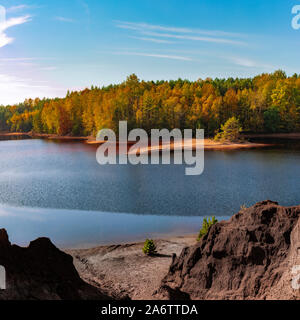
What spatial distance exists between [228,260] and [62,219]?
1422 centimetres

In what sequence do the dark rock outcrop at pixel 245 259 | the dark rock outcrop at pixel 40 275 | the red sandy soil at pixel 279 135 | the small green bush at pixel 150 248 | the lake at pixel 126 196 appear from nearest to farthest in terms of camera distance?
the dark rock outcrop at pixel 40 275
the dark rock outcrop at pixel 245 259
the small green bush at pixel 150 248
the lake at pixel 126 196
the red sandy soil at pixel 279 135

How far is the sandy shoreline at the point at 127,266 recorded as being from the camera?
37.1 feet

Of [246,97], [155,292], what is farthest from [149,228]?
[246,97]

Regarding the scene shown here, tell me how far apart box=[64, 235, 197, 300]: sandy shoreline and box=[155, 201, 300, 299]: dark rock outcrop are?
106 centimetres

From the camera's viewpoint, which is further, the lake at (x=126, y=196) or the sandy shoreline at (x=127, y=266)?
the lake at (x=126, y=196)

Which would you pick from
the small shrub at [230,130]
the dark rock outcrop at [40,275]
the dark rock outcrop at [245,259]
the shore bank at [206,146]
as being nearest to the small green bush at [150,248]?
the dark rock outcrop at [245,259]

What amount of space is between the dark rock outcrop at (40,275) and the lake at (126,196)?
7.19 m

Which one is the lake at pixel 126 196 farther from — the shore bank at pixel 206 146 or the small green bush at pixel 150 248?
the shore bank at pixel 206 146

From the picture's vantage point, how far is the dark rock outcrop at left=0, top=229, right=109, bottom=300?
8219 millimetres

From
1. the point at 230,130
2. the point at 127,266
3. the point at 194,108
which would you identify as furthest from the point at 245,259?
the point at 194,108

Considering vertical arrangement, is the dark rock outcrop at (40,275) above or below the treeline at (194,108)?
below

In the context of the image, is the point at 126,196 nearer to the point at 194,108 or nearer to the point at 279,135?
the point at 194,108

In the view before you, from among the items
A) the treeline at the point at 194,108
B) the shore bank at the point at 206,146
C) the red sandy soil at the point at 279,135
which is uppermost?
the treeline at the point at 194,108
